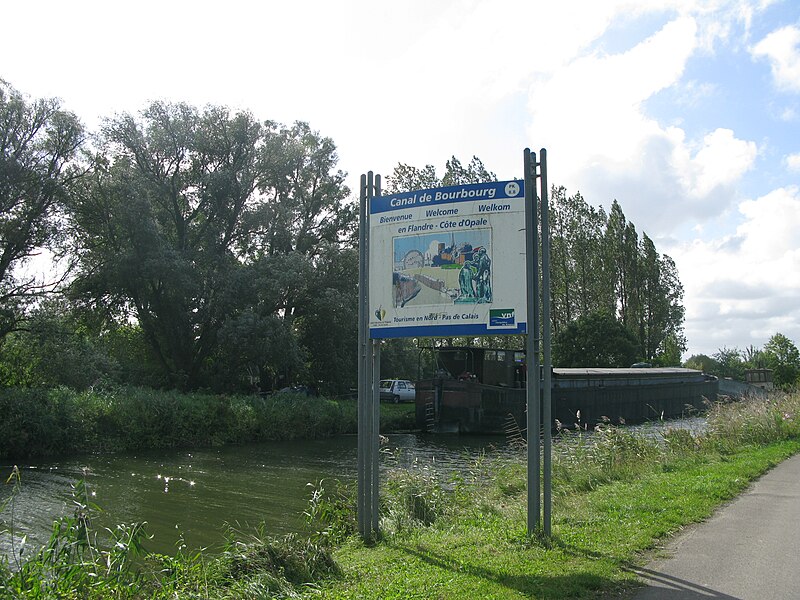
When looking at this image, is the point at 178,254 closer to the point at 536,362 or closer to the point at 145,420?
the point at 145,420

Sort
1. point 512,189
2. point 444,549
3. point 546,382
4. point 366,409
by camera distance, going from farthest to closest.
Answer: point 366,409
point 512,189
point 444,549
point 546,382

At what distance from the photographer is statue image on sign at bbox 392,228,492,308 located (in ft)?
23.1

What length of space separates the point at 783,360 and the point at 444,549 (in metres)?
40.7

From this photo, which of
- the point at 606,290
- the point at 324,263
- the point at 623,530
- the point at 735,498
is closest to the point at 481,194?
the point at 623,530

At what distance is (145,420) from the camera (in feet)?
83.4

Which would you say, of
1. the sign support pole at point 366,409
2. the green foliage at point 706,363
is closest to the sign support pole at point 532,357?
the sign support pole at point 366,409

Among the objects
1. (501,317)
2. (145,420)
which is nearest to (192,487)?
(145,420)

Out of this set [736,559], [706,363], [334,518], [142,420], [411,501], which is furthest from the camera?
[706,363]

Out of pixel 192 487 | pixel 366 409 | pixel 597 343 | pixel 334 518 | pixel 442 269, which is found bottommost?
pixel 192 487

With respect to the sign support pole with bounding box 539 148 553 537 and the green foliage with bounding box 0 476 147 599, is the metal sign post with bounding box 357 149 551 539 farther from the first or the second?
the green foliage with bounding box 0 476 147 599

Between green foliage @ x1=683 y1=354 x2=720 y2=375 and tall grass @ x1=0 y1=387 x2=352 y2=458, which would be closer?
tall grass @ x1=0 y1=387 x2=352 y2=458

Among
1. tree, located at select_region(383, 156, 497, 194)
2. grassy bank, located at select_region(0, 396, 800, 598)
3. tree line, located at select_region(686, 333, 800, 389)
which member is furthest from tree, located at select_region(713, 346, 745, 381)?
grassy bank, located at select_region(0, 396, 800, 598)

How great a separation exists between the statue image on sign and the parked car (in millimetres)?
36861

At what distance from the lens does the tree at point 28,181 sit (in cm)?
2661
